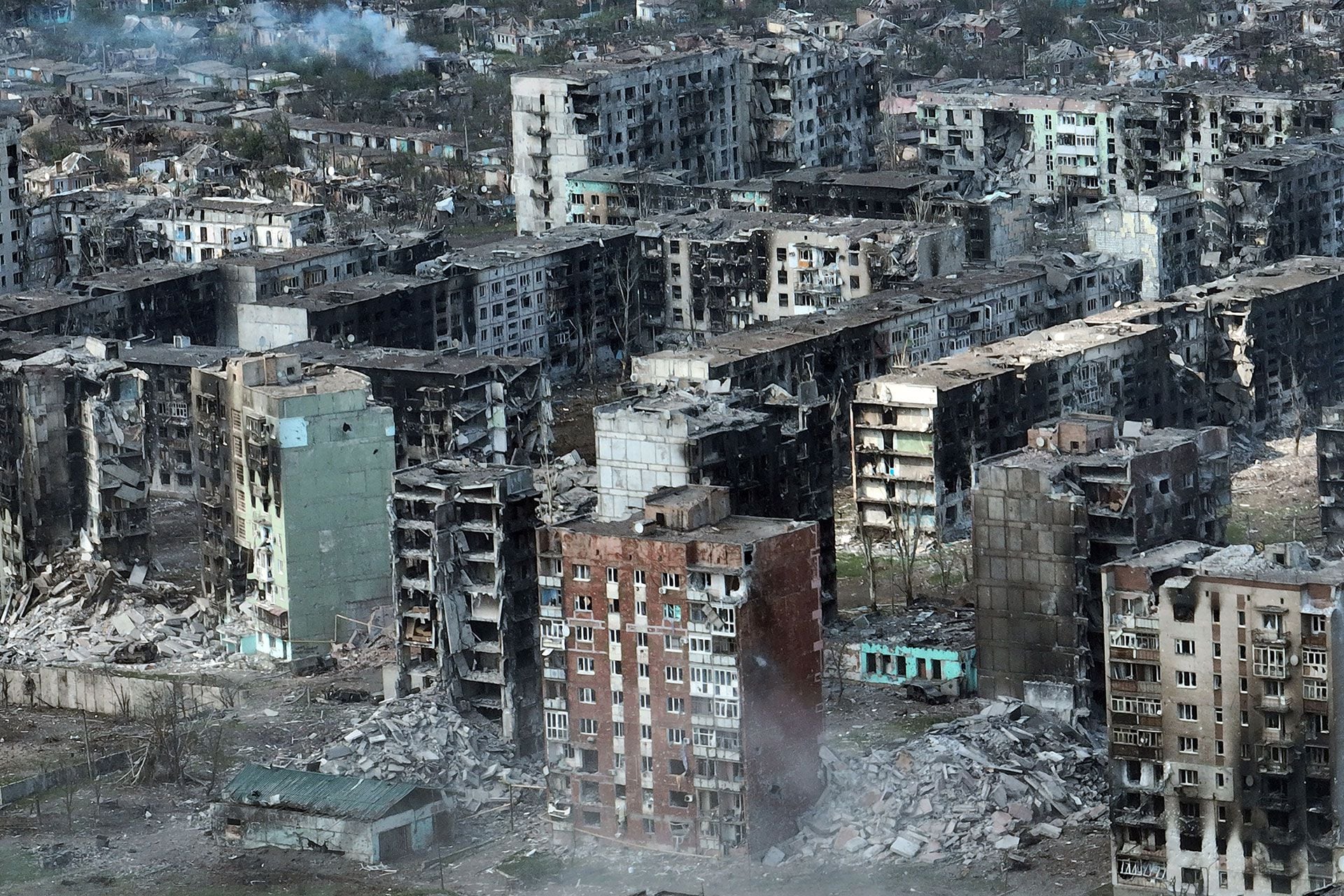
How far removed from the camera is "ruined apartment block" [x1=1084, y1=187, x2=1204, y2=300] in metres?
165

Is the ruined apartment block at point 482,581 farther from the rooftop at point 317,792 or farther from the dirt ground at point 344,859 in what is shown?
the rooftop at point 317,792

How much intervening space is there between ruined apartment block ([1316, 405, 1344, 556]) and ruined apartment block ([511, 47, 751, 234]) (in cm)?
6514

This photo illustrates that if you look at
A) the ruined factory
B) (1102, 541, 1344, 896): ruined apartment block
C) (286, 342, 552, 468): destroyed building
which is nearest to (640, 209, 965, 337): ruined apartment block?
the ruined factory

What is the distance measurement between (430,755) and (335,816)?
4511mm

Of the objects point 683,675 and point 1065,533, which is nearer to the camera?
point 683,675

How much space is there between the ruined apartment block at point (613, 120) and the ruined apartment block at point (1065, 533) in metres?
75.7

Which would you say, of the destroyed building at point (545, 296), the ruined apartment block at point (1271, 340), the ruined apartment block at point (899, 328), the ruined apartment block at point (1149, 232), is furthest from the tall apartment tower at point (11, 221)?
the ruined apartment block at point (1271, 340)

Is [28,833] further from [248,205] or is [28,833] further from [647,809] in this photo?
[248,205]

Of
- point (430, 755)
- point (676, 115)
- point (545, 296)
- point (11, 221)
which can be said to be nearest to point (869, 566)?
point (430, 755)

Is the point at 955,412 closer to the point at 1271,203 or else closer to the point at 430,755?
the point at 430,755

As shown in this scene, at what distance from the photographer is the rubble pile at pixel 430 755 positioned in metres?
110

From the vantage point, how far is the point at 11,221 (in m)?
180

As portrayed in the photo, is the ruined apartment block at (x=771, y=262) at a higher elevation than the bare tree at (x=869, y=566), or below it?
higher

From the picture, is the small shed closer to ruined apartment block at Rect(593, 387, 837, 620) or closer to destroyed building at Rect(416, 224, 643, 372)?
ruined apartment block at Rect(593, 387, 837, 620)
